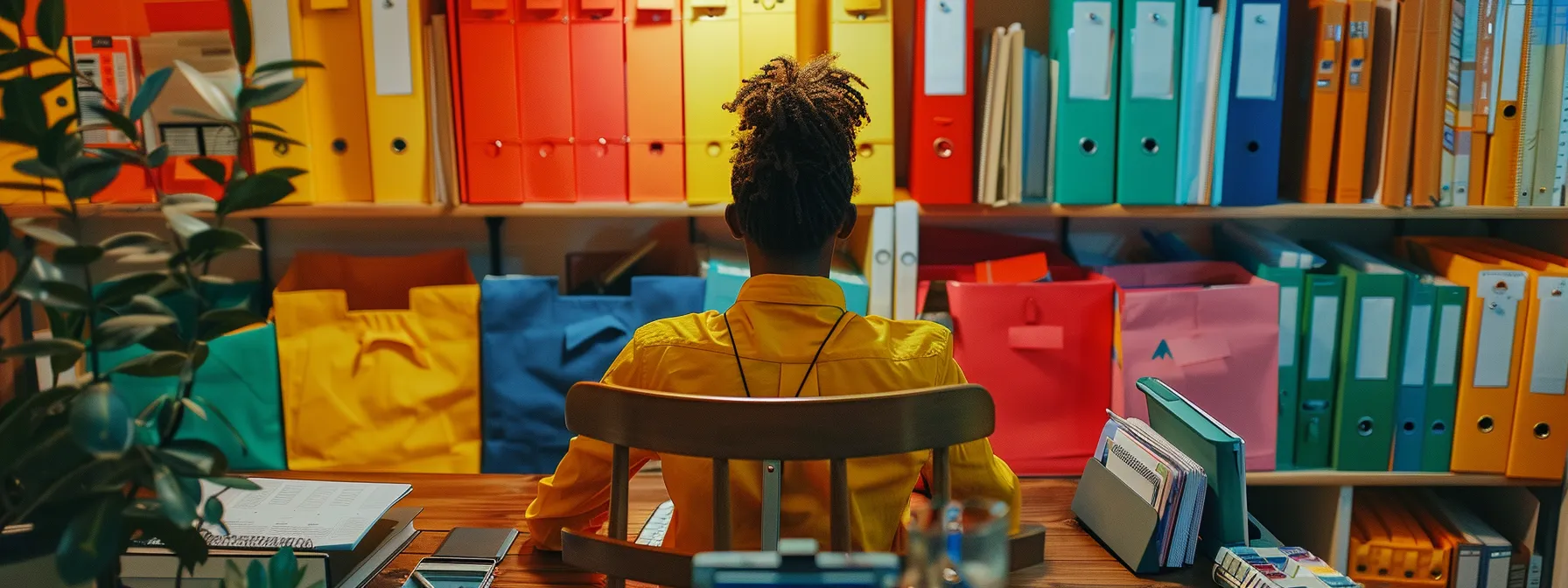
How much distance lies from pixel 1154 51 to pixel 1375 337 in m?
0.71

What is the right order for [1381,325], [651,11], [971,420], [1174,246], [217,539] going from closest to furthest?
[971,420], [217,539], [651,11], [1381,325], [1174,246]

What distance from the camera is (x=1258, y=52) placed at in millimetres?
2025

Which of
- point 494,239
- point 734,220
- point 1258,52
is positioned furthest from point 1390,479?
point 494,239

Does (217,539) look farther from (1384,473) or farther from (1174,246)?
(1384,473)

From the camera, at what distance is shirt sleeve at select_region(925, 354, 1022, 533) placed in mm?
1224

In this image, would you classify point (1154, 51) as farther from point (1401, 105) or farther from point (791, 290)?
point (791, 290)

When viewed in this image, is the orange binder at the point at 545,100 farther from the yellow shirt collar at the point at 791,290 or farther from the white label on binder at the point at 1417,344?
the white label on binder at the point at 1417,344

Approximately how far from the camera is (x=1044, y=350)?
211 centimetres

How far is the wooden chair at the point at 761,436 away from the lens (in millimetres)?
980

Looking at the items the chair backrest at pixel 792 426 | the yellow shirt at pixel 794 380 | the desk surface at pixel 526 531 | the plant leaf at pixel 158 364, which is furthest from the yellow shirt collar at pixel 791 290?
the plant leaf at pixel 158 364

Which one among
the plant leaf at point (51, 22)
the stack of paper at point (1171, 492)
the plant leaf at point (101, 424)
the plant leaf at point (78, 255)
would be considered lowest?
the stack of paper at point (1171, 492)

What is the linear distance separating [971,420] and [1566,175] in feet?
5.59

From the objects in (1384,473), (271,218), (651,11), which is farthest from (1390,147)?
(271,218)

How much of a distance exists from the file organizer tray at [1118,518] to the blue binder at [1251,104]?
2.86 ft
